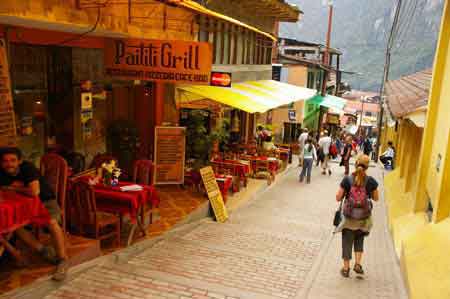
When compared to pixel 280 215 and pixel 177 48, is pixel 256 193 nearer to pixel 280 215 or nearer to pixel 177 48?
pixel 280 215

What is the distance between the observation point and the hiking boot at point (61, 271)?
18.3ft

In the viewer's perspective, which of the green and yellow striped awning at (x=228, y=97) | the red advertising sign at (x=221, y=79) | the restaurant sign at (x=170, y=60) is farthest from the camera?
the red advertising sign at (x=221, y=79)

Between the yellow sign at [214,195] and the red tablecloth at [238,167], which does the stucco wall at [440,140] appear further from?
the red tablecloth at [238,167]

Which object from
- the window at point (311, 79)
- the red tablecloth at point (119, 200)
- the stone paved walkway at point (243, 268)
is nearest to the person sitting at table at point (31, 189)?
the stone paved walkway at point (243, 268)

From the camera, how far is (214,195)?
34.7 ft

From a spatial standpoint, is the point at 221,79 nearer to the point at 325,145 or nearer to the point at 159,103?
the point at 159,103

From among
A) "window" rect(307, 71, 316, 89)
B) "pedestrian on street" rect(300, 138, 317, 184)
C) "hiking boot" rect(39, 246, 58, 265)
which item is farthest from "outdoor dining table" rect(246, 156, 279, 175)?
"window" rect(307, 71, 316, 89)

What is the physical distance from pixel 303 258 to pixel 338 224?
1261mm

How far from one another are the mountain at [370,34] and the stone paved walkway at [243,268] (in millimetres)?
53328

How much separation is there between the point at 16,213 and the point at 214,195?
5727mm

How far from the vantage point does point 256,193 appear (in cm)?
1378

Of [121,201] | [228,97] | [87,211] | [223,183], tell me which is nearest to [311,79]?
[228,97]

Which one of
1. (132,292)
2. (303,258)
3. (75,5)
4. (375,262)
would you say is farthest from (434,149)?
(75,5)

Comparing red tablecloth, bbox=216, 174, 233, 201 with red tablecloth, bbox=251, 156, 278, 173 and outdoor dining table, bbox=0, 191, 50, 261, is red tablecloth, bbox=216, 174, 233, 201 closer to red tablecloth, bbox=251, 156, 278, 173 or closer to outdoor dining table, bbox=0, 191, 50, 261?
red tablecloth, bbox=251, 156, 278, 173
